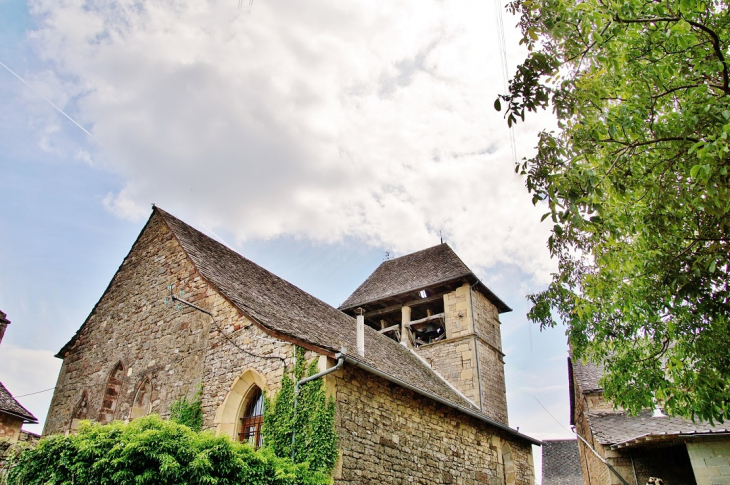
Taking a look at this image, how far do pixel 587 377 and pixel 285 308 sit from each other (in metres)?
12.3

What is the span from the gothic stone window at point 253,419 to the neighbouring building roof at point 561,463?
1989 cm

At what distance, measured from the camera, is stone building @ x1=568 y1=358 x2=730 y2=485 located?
1095cm

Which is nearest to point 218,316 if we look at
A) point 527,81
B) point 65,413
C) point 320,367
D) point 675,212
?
point 320,367

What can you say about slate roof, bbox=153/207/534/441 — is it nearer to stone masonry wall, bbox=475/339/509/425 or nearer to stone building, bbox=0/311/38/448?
stone masonry wall, bbox=475/339/509/425

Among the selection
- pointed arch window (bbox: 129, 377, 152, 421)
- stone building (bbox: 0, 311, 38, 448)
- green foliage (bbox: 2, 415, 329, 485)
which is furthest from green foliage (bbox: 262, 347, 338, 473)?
stone building (bbox: 0, 311, 38, 448)

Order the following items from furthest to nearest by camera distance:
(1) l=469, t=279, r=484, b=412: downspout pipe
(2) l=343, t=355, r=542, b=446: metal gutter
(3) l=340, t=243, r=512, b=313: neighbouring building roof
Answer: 1. (3) l=340, t=243, r=512, b=313: neighbouring building roof
2. (1) l=469, t=279, r=484, b=412: downspout pipe
3. (2) l=343, t=355, r=542, b=446: metal gutter

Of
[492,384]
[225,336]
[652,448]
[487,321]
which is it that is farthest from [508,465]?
[225,336]

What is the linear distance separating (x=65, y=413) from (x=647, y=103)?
38.7 ft

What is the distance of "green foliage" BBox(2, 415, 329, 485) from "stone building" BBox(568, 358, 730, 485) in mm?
8443

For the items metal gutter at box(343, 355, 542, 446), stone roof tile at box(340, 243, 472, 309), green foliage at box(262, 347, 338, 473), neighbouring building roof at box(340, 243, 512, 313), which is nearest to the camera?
green foliage at box(262, 347, 338, 473)

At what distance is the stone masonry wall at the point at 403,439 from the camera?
7.77 meters

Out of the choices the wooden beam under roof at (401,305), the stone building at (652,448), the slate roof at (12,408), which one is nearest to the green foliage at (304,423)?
the stone building at (652,448)

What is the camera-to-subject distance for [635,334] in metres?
7.32

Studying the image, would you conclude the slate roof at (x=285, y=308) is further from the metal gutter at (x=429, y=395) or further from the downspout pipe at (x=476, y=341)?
the downspout pipe at (x=476, y=341)
